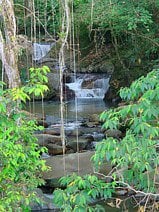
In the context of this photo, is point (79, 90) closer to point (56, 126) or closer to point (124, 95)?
point (56, 126)

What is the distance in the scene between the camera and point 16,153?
3.07 meters

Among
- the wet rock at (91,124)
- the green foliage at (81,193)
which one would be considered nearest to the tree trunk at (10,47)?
the green foliage at (81,193)

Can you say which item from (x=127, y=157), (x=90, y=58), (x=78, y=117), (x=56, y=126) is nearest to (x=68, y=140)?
(x=56, y=126)

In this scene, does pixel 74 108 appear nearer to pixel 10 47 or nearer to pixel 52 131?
pixel 52 131

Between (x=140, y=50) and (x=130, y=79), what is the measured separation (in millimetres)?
832

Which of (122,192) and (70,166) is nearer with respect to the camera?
(122,192)

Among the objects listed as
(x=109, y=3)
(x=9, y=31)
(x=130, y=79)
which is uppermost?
(x=109, y=3)

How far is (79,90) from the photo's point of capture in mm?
11828

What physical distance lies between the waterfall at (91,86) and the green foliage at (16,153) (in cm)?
818

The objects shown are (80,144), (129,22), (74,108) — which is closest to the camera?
(80,144)

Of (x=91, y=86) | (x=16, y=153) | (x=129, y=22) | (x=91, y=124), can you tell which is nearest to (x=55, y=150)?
(x=91, y=124)

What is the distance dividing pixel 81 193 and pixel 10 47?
1847 mm

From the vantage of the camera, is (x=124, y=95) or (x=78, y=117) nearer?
(x=124, y=95)

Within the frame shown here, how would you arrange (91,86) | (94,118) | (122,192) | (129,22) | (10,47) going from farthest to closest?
1. (91,86)
2. (94,118)
3. (129,22)
4. (122,192)
5. (10,47)
